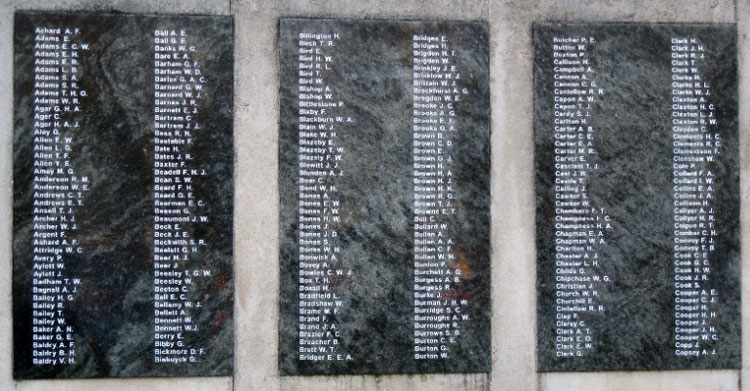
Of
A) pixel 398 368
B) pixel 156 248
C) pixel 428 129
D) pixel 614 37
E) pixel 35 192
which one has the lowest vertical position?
pixel 398 368

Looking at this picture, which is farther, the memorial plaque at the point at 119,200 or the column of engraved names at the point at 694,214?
the column of engraved names at the point at 694,214

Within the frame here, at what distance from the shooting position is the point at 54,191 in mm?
4473

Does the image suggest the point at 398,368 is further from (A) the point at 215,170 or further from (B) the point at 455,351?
(A) the point at 215,170

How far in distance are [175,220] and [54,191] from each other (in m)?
0.84

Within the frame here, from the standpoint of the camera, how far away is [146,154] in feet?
14.8

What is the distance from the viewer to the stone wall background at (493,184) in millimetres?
4566

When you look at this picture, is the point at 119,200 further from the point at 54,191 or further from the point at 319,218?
the point at 319,218

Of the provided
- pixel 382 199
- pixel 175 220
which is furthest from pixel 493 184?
pixel 175 220

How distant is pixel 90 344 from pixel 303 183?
184 centimetres

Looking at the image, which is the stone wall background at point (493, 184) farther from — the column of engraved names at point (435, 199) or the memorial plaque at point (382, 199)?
the column of engraved names at point (435, 199)

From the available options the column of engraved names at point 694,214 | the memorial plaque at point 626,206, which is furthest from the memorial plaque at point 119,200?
the column of engraved names at point 694,214

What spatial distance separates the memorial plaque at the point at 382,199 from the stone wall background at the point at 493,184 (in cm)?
11

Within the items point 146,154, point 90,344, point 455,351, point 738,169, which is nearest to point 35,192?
→ point 146,154

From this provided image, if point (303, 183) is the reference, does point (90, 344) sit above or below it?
below
